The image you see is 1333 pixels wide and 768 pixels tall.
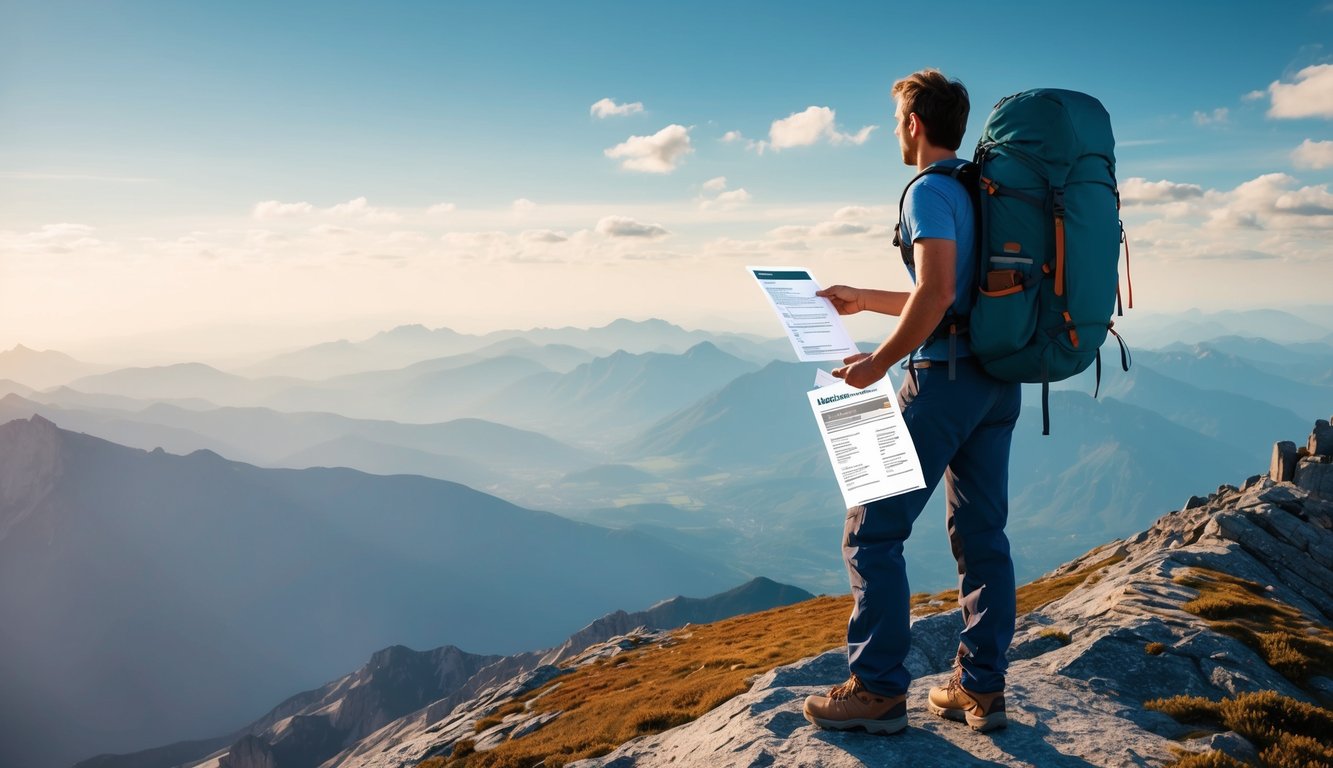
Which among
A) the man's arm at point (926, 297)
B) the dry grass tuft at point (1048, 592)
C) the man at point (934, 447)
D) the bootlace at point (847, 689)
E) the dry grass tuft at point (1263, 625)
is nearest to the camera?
the man's arm at point (926, 297)

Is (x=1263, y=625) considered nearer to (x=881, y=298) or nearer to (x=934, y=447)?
(x=934, y=447)

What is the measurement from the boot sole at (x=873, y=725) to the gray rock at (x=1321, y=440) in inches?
2291

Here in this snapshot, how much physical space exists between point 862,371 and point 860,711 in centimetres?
384

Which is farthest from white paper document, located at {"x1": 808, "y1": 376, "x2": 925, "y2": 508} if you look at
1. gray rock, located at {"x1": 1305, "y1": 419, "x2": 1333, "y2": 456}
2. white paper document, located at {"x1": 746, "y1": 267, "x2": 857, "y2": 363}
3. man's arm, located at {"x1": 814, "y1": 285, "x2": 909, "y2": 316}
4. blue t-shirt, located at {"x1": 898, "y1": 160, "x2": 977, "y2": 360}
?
gray rock, located at {"x1": 1305, "y1": 419, "x2": 1333, "y2": 456}

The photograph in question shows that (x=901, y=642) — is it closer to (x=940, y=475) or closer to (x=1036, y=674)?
(x=940, y=475)

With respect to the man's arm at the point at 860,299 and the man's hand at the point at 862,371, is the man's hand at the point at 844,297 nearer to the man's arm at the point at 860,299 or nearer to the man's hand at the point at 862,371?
the man's arm at the point at 860,299

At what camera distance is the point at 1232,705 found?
9.00 m

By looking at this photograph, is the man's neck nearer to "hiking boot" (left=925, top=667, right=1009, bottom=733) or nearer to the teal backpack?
the teal backpack

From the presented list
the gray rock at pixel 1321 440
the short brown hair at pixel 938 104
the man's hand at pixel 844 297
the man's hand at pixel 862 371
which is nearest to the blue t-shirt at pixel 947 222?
the short brown hair at pixel 938 104

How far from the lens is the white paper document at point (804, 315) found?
22.9 feet

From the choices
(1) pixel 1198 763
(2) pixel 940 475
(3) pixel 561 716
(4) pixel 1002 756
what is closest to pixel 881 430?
(2) pixel 940 475

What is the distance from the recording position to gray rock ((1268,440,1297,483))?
4897 centimetres

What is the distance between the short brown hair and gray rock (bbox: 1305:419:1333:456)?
193 feet

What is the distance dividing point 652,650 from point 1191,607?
5155cm
